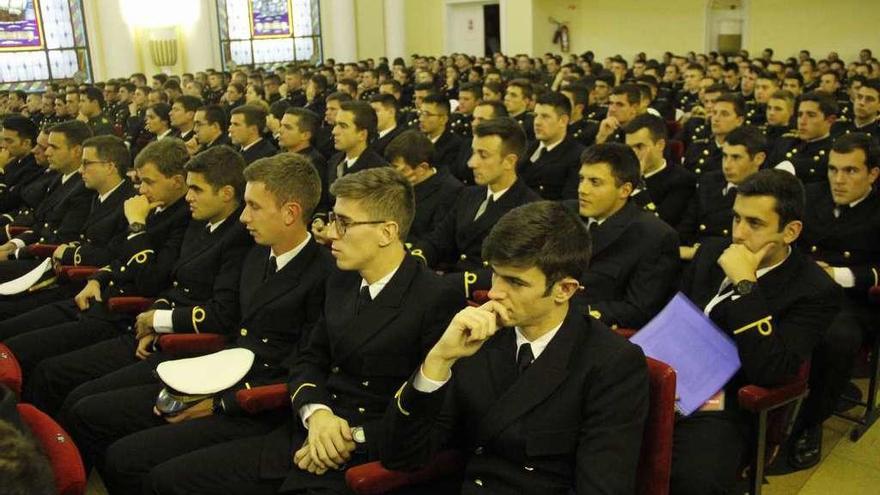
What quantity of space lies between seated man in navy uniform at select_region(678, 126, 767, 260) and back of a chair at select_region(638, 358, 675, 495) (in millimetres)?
2255

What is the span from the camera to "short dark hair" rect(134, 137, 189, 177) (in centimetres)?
353

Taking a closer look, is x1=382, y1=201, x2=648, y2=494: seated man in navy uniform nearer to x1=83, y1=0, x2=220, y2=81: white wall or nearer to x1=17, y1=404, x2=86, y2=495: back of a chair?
x1=17, y1=404, x2=86, y2=495: back of a chair

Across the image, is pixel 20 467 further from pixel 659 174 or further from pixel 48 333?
pixel 659 174

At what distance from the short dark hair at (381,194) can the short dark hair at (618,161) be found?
1013 millimetres

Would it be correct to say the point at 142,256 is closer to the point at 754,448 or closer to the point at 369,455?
the point at 369,455

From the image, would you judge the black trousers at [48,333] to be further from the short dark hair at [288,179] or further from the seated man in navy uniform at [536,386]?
the seated man in navy uniform at [536,386]

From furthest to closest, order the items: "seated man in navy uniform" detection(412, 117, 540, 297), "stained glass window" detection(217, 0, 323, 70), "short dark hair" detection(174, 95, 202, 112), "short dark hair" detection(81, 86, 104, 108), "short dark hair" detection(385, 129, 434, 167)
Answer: "stained glass window" detection(217, 0, 323, 70), "short dark hair" detection(81, 86, 104, 108), "short dark hair" detection(174, 95, 202, 112), "short dark hair" detection(385, 129, 434, 167), "seated man in navy uniform" detection(412, 117, 540, 297)

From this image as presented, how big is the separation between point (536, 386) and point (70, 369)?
7.44 ft

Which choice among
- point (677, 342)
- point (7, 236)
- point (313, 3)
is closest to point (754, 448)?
point (677, 342)

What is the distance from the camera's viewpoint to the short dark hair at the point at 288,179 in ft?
8.93

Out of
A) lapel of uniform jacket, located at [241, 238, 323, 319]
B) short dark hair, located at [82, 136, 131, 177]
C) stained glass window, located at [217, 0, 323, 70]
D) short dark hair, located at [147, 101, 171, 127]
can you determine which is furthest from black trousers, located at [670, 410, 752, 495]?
stained glass window, located at [217, 0, 323, 70]

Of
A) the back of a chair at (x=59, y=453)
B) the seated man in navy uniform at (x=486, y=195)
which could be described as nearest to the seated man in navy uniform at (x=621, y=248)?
the seated man in navy uniform at (x=486, y=195)

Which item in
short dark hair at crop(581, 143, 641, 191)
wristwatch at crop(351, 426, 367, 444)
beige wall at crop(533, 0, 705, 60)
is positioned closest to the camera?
wristwatch at crop(351, 426, 367, 444)

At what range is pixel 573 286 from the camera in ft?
5.95
